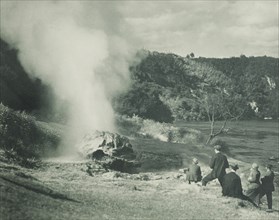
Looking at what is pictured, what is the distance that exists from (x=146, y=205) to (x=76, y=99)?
70.8ft

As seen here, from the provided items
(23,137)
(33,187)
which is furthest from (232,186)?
(23,137)

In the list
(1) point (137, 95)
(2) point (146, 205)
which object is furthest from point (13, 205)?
(1) point (137, 95)

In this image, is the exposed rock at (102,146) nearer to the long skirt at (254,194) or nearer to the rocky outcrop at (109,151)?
the rocky outcrop at (109,151)

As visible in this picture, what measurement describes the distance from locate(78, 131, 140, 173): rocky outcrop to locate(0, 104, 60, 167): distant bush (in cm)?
209

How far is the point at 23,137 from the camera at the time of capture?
74.9ft

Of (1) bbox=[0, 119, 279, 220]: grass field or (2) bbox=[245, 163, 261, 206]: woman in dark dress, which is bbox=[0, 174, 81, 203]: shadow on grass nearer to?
(1) bbox=[0, 119, 279, 220]: grass field

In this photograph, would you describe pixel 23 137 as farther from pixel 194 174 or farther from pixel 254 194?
pixel 254 194

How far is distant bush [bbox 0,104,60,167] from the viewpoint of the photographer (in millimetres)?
20266

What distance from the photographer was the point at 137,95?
74.8 meters

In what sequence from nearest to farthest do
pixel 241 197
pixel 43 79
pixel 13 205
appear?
pixel 13 205, pixel 241 197, pixel 43 79

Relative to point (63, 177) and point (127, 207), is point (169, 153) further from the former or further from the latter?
point (127, 207)

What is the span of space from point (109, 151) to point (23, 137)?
194 inches

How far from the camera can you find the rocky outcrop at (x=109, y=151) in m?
23.4

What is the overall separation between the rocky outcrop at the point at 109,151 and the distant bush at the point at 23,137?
6.85 feet
